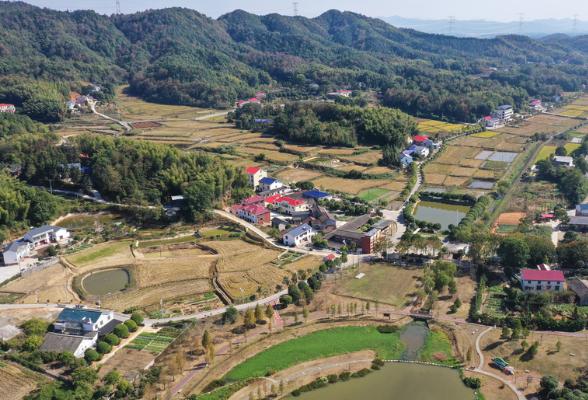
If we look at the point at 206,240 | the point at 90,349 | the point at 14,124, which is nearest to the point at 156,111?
the point at 14,124

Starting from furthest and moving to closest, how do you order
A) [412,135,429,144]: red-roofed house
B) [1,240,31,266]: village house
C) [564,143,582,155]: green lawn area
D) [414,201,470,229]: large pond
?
[412,135,429,144]: red-roofed house < [564,143,582,155]: green lawn area < [414,201,470,229]: large pond < [1,240,31,266]: village house

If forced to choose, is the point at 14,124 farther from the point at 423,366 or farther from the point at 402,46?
the point at 402,46

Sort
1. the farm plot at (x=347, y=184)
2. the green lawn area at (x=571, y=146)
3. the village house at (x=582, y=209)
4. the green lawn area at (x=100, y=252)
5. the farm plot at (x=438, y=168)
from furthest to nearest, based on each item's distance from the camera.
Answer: the green lawn area at (x=571, y=146)
the farm plot at (x=438, y=168)
the farm plot at (x=347, y=184)
the village house at (x=582, y=209)
the green lawn area at (x=100, y=252)

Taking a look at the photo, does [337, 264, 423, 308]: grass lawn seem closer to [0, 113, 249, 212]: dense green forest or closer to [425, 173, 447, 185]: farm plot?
[0, 113, 249, 212]: dense green forest

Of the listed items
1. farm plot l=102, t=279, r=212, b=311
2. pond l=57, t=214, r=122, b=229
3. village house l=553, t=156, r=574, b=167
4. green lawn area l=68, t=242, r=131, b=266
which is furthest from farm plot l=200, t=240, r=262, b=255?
village house l=553, t=156, r=574, b=167

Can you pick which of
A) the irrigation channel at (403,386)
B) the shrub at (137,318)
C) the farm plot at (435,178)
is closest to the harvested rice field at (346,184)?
the farm plot at (435,178)

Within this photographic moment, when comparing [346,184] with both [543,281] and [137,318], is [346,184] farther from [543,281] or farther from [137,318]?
[137,318]

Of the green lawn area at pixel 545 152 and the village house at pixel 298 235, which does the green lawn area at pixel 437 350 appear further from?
the green lawn area at pixel 545 152

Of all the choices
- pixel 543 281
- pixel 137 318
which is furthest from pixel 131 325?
pixel 543 281
